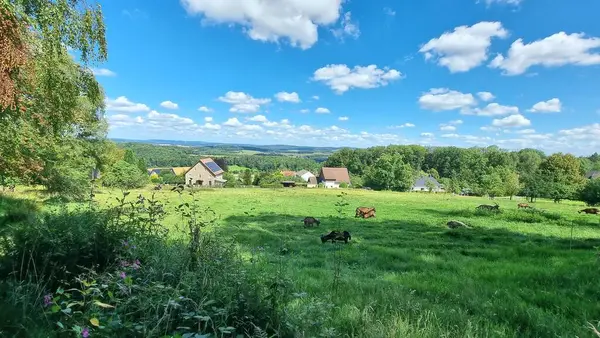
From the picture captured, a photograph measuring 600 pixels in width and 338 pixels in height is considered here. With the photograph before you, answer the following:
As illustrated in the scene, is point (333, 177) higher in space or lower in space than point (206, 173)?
higher

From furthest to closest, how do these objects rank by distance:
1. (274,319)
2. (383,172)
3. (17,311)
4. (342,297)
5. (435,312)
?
(383,172) < (342,297) < (435,312) < (274,319) < (17,311)

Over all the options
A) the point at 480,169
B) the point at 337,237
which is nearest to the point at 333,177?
the point at 480,169

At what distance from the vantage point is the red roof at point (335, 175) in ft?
344

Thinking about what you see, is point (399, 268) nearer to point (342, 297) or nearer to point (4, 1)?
point (342, 297)

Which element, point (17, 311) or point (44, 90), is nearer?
point (17, 311)

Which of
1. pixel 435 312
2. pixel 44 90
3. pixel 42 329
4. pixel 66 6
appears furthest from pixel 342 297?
pixel 44 90

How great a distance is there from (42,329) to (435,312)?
4.16 m

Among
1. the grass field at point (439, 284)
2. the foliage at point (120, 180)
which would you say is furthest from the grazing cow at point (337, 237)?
the foliage at point (120, 180)

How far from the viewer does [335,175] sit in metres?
107

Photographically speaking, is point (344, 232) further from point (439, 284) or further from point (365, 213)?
point (365, 213)

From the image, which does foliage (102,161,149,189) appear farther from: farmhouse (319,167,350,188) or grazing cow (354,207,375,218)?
farmhouse (319,167,350,188)

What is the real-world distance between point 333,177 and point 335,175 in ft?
4.80

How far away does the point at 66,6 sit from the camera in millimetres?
7766

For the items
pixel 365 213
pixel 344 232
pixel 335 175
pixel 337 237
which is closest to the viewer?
pixel 337 237
